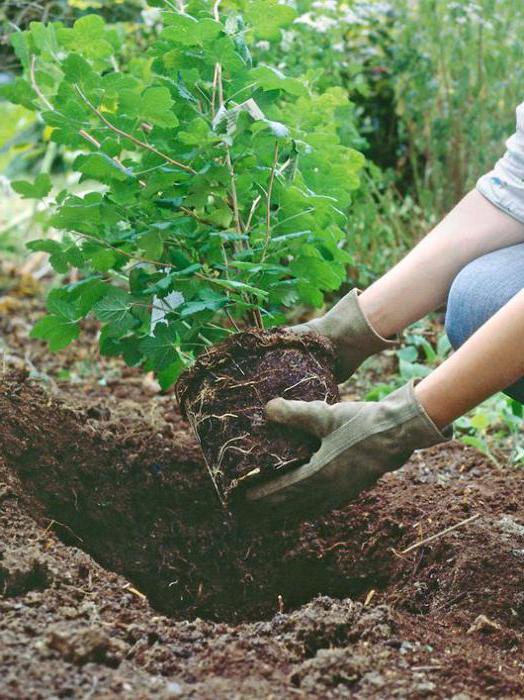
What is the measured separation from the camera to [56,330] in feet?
7.04

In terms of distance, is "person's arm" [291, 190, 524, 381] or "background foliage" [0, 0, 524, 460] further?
"background foliage" [0, 0, 524, 460]

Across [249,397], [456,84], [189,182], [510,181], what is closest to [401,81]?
[456,84]

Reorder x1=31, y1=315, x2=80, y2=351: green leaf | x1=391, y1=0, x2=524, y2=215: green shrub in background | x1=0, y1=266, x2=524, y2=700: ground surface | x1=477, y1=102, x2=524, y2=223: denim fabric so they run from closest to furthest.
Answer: x1=0, y1=266, x2=524, y2=700: ground surface, x1=477, y1=102, x2=524, y2=223: denim fabric, x1=31, y1=315, x2=80, y2=351: green leaf, x1=391, y1=0, x2=524, y2=215: green shrub in background

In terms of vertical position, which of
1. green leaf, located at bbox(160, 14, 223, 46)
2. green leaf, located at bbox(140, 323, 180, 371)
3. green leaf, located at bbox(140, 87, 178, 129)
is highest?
green leaf, located at bbox(160, 14, 223, 46)

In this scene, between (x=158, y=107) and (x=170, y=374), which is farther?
(x=170, y=374)

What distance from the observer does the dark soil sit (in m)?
1.88

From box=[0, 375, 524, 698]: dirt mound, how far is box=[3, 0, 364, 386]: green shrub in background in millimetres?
276

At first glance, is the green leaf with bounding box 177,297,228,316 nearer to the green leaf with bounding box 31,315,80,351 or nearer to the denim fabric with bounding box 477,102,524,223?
the green leaf with bounding box 31,315,80,351

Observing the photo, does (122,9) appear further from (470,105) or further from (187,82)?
(187,82)

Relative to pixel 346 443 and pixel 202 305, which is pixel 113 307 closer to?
pixel 202 305

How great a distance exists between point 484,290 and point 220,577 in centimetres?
85

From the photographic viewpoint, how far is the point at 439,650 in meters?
1.59

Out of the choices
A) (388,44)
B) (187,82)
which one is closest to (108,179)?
(187,82)

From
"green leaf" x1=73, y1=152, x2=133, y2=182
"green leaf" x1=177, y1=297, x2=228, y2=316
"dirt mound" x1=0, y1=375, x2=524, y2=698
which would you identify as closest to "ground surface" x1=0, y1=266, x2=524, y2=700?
"dirt mound" x1=0, y1=375, x2=524, y2=698
